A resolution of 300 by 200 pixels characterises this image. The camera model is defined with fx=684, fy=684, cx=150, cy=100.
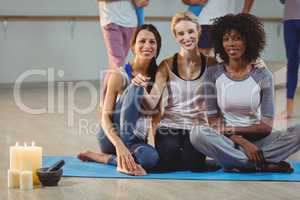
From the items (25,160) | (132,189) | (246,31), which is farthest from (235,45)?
(25,160)

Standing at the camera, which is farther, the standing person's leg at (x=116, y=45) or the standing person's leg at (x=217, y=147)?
the standing person's leg at (x=116, y=45)

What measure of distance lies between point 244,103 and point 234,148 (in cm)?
25

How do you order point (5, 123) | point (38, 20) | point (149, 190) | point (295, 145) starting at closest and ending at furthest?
1. point (149, 190)
2. point (295, 145)
3. point (5, 123)
4. point (38, 20)

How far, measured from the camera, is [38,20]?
718 centimetres

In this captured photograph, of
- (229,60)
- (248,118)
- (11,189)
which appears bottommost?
(11,189)

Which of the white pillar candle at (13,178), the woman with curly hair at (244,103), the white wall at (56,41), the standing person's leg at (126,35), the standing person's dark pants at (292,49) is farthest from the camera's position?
the white wall at (56,41)

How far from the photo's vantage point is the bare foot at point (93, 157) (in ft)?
11.9

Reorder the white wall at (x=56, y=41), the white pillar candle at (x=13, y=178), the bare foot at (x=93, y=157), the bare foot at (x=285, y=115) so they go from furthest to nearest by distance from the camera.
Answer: the white wall at (x=56, y=41), the bare foot at (x=285, y=115), the bare foot at (x=93, y=157), the white pillar candle at (x=13, y=178)

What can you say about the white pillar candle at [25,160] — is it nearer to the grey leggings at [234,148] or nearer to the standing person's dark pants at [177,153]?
the standing person's dark pants at [177,153]

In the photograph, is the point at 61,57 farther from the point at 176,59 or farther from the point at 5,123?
the point at 176,59

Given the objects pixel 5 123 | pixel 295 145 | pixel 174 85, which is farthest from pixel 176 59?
pixel 5 123

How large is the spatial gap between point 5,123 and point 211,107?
6.58 feet

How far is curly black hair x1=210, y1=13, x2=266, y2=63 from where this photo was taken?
11.5 ft

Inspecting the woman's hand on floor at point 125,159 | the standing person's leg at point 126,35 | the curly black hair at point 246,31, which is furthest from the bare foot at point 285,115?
the woman's hand on floor at point 125,159
